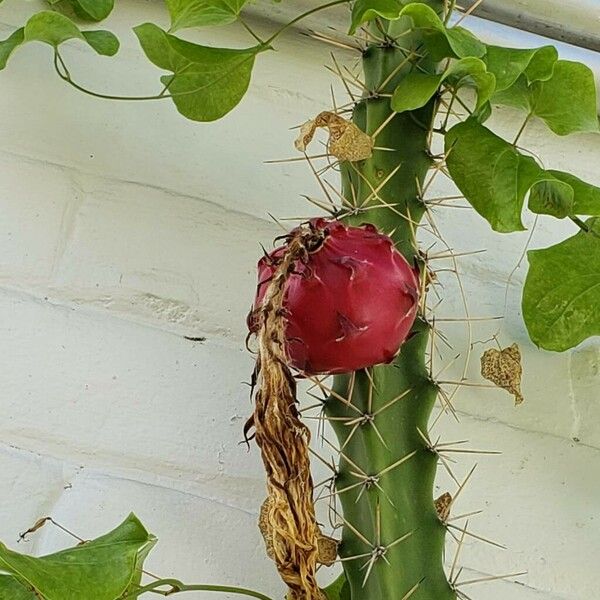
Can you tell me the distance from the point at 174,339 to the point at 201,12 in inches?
10.5

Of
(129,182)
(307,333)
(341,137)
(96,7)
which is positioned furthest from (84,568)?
(96,7)

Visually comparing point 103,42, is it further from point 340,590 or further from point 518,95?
point 340,590

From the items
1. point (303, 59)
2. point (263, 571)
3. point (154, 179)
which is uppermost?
point (303, 59)

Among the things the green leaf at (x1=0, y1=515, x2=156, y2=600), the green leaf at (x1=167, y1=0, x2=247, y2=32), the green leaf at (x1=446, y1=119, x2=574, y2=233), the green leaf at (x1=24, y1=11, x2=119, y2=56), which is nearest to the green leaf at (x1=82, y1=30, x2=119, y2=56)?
the green leaf at (x1=24, y1=11, x2=119, y2=56)

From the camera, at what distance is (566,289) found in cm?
65

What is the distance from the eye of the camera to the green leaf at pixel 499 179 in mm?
561

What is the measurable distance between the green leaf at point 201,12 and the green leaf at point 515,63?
16cm

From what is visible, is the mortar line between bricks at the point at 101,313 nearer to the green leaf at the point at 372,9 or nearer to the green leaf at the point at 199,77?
the green leaf at the point at 199,77

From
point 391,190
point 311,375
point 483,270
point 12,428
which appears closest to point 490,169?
point 391,190

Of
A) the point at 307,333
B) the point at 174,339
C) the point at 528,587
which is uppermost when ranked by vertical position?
the point at 307,333

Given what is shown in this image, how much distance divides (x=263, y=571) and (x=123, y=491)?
0.39ft

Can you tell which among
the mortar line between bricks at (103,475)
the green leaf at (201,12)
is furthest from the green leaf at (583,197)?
the mortar line between bricks at (103,475)

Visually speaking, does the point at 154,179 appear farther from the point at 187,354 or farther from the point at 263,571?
the point at 263,571

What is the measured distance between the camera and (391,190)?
61 cm
